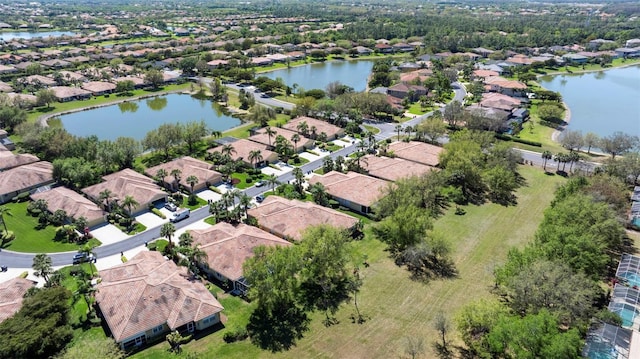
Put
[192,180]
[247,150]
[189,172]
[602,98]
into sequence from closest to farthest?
[192,180], [189,172], [247,150], [602,98]

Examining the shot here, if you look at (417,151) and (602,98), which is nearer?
(417,151)

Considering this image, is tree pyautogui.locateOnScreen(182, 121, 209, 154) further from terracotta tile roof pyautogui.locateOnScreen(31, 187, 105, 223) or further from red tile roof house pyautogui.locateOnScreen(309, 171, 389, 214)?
red tile roof house pyautogui.locateOnScreen(309, 171, 389, 214)

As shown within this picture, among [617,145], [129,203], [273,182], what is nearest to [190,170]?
[129,203]

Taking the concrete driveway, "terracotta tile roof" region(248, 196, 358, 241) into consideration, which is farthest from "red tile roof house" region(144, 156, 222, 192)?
"terracotta tile roof" region(248, 196, 358, 241)

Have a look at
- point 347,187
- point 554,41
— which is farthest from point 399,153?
point 554,41

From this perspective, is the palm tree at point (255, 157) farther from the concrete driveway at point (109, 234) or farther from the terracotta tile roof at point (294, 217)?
the concrete driveway at point (109, 234)

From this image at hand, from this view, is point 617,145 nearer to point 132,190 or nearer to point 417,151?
point 417,151
